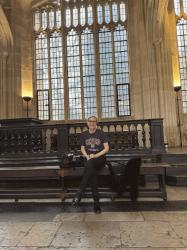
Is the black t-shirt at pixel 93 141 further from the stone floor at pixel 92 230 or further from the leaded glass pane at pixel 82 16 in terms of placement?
the leaded glass pane at pixel 82 16

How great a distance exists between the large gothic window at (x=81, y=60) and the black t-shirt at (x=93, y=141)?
8.25m

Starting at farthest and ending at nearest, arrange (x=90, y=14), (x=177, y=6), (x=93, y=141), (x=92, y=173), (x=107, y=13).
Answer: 1. (x=90, y=14)
2. (x=107, y=13)
3. (x=177, y=6)
4. (x=93, y=141)
5. (x=92, y=173)

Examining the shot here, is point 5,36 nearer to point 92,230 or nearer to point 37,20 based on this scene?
point 37,20

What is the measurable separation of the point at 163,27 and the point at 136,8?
68.3 inches

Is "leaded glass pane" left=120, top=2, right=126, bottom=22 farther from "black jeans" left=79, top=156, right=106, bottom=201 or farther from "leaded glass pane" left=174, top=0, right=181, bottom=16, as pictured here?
"black jeans" left=79, top=156, right=106, bottom=201

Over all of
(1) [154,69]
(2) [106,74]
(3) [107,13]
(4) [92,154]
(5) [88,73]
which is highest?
(3) [107,13]

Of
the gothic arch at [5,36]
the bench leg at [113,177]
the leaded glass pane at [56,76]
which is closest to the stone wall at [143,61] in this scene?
the gothic arch at [5,36]

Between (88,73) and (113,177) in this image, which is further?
(88,73)

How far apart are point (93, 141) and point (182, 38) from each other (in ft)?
32.4

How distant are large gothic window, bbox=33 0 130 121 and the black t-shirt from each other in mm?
8254

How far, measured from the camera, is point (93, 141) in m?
4.23

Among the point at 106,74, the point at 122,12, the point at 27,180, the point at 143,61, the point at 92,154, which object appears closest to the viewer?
the point at 92,154

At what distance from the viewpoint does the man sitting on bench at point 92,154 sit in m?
4.00

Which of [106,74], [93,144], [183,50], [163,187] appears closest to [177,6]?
[183,50]
